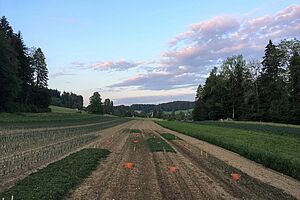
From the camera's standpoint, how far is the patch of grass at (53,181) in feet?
29.1

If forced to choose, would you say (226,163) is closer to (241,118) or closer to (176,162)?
(176,162)

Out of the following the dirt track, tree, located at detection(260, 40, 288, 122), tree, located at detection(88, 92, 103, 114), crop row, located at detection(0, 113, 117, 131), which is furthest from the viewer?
tree, located at detection(88, 92, 103, 114)

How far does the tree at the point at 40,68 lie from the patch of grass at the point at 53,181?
82.4 meters

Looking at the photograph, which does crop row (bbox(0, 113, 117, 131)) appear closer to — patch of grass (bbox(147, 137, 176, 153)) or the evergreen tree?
patch of grass (bbox(147, 137, 176, 153))

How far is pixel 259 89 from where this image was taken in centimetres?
8206

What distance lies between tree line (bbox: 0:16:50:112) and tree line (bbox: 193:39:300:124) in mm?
49143

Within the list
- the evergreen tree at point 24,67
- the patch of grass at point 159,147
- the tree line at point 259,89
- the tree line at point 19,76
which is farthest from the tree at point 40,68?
the patch of grass at point 159,147

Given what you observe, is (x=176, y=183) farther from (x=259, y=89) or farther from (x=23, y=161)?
(x=259, y=89)

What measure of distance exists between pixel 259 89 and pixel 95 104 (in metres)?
91.0

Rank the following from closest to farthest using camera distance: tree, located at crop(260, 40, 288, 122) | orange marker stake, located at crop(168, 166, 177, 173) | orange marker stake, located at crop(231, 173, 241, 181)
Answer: orange marker stake, located at crop(231, 173, 241, 181)
orange marker stake, located at crop(168, 166, 177, 173)
tree, located at crop(260, 40, 288, 122)

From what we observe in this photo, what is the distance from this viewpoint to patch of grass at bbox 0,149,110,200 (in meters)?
8.88

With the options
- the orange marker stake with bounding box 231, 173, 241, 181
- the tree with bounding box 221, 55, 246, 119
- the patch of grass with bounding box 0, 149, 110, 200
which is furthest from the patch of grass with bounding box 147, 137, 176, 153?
the tree with bounding box 221, 55, 246, 119

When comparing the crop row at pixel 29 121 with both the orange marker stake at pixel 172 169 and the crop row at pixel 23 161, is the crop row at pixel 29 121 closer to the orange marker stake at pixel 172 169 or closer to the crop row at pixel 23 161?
the crop row at pixel 23 161

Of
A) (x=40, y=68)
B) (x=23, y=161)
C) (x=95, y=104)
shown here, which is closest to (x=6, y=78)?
(x=40, y=68)
